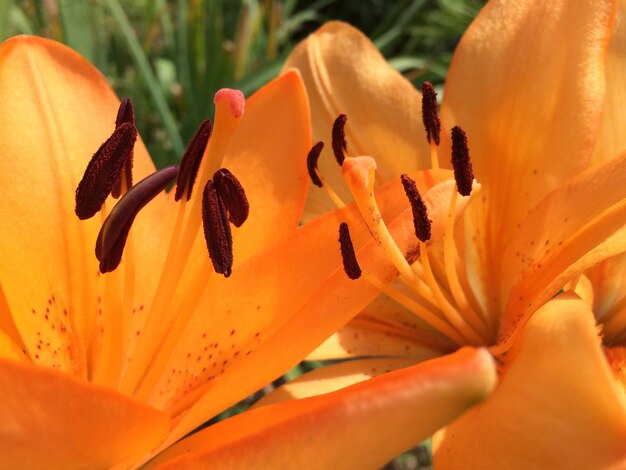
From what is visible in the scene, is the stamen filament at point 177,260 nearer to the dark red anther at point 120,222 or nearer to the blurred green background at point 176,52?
the dark red anther at point 120,222

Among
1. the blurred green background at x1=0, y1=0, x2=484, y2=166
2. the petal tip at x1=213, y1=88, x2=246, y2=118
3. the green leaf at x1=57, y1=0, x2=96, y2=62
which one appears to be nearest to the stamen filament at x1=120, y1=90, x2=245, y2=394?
the petal tip at x1=213, y1=88, x2=246, y2=118

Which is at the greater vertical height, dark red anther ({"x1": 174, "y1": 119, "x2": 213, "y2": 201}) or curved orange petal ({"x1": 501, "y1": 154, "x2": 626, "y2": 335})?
dark red anther ({"x1": 174, "y1": 119, "x2": 213, "y2": 201})

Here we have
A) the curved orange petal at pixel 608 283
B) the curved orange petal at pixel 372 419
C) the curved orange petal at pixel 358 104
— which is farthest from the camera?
the curved orange petal at pixel 358 104

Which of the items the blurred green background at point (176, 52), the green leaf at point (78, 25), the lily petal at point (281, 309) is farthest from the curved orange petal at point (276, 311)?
the green leaf at point (78, 25)

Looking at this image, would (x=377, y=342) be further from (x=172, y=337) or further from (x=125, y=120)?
(x=125, y=120)

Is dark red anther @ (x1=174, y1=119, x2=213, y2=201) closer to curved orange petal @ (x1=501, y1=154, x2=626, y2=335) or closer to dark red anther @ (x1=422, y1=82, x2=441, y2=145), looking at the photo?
dark red anther @ (x1=422, y1=82, x2=441, y2=145)

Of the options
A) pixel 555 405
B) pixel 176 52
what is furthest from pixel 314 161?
pixel 176 52
